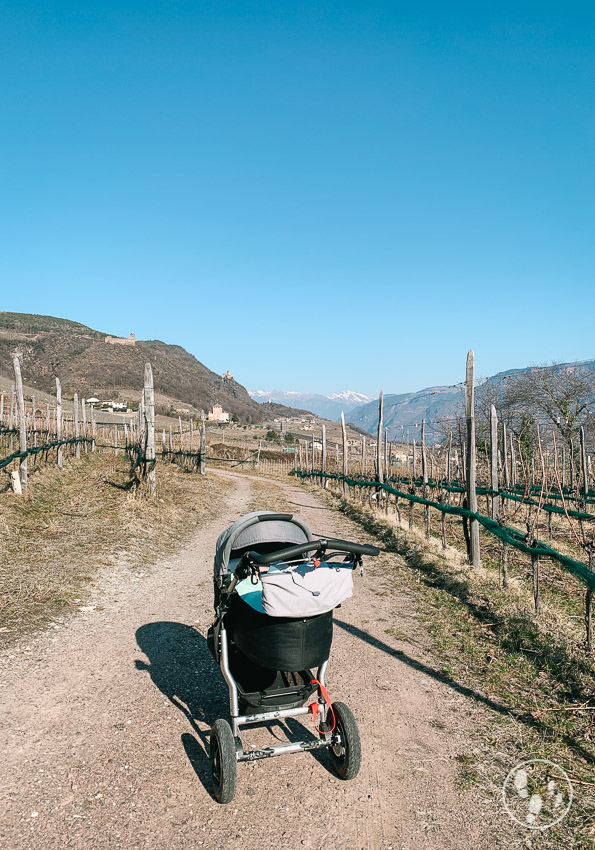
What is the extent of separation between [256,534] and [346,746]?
131cm

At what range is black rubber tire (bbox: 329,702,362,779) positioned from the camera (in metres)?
2.85

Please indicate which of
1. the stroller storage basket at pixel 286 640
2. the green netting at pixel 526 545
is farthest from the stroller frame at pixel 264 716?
the green netting at pixel 526 545

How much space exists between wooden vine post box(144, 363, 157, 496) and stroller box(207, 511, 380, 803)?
924 centimetres

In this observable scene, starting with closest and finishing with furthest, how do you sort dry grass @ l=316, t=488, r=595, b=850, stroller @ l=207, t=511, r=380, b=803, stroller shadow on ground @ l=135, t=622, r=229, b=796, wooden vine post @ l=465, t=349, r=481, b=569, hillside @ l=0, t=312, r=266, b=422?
stroller @ l=207, t=511, r=380, b=803 < dry grass @ l=316, t=488, r=595, b=850 < stroller shadow on ground @ l=135, t=622, r=229, b=796 < wooden vine post @ l=465, t=349, r=481, b=569 < hillside @ l=0, t=312, r=266, b=422

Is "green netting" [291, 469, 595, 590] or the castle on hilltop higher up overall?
the castle on hilltop

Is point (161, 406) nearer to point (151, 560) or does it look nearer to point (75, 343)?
point (75, 343)

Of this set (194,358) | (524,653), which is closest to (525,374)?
(524,653)

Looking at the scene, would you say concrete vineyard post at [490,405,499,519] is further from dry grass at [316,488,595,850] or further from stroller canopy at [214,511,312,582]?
stroller canopy at [214,511,312,582]

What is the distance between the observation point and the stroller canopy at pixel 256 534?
3.40 metres

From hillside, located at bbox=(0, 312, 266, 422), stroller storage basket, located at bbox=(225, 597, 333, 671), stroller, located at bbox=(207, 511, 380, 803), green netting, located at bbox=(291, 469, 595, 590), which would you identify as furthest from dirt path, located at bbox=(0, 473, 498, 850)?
hillside, located at bbox=(0, 312, 266, 422)

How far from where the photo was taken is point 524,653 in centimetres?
470

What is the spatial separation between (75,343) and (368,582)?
11440 cm

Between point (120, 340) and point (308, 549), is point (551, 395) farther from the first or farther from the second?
point (120, 340)

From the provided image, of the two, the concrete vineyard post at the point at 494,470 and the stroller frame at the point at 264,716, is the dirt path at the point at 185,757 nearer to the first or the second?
the stroller frame at the point at 264,716
